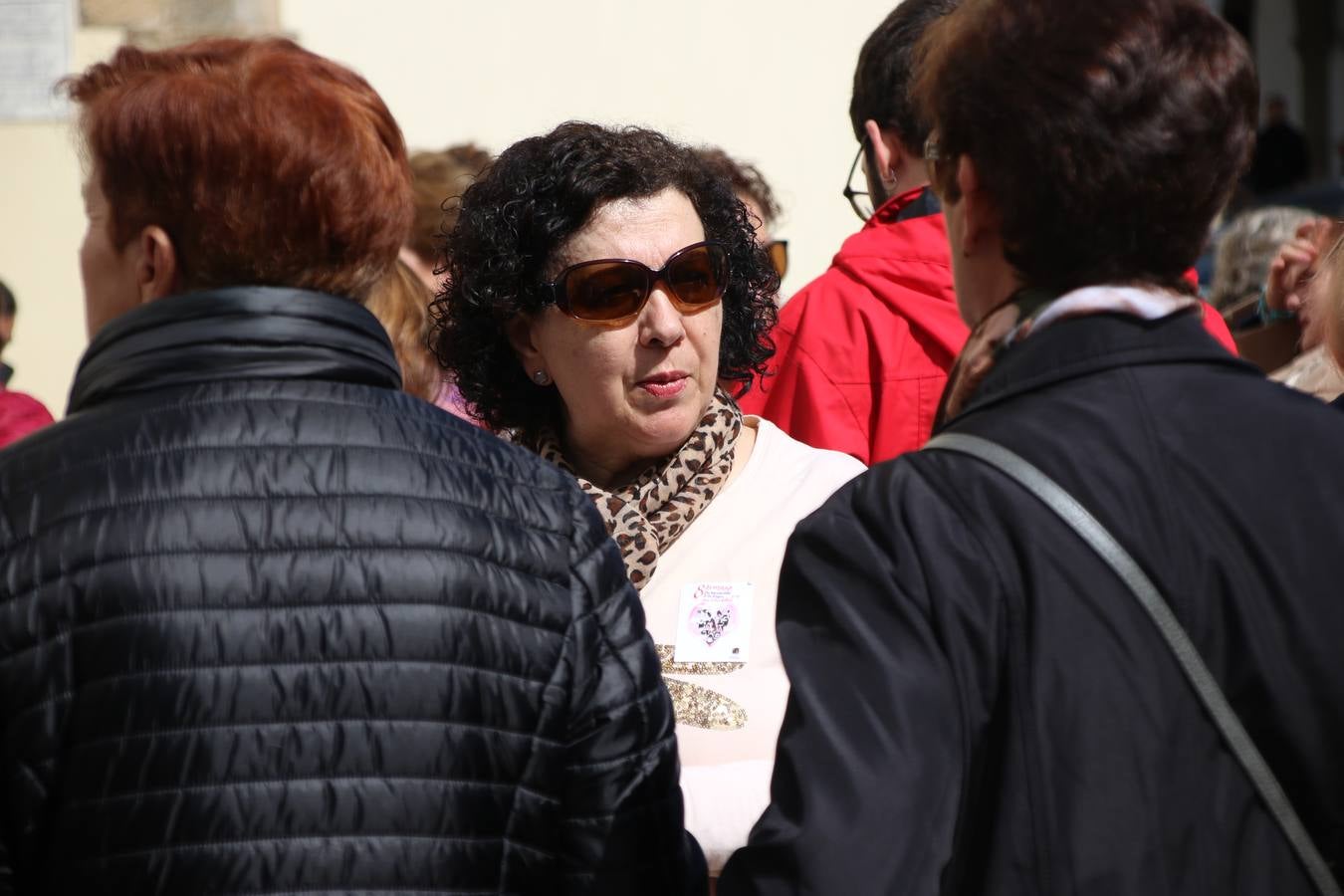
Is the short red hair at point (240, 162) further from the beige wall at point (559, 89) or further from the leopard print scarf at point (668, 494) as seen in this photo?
the beige wall at point (559, 89)

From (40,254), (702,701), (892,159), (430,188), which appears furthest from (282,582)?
(40,254)

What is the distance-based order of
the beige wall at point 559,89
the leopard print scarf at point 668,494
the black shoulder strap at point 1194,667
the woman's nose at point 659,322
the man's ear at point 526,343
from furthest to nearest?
the beige wall at point 559,89 < the man's ear at point 526,343 < the woman's nose at point 659,322 < the leopard print scarf at point 668,494 < the black shoulder strap at point 1194,667

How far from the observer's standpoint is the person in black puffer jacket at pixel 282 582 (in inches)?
64.2

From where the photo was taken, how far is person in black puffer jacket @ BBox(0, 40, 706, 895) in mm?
1630

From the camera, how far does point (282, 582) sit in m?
1.68

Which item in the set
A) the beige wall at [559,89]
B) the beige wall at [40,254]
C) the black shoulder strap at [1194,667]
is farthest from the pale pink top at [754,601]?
the beige wall at [40,254]

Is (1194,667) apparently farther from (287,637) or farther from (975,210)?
(287,637)

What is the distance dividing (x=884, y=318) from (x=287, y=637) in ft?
6.10

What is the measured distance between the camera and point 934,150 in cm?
174

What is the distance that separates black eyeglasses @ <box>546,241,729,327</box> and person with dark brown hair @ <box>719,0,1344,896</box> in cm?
126

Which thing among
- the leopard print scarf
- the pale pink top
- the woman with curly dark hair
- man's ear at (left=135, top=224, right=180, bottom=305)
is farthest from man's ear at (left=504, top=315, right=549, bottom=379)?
man's ear at (left=135, top=224, right=180, bottom=305)

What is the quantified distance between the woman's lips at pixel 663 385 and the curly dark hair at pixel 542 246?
0.82 ft

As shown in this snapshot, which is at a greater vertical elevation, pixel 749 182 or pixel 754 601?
pixel 749 182

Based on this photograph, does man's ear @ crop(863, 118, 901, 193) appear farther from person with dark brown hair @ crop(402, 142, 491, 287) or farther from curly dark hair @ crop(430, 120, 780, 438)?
person with dark brown hair @ crop(402, 142, 491, 287)
